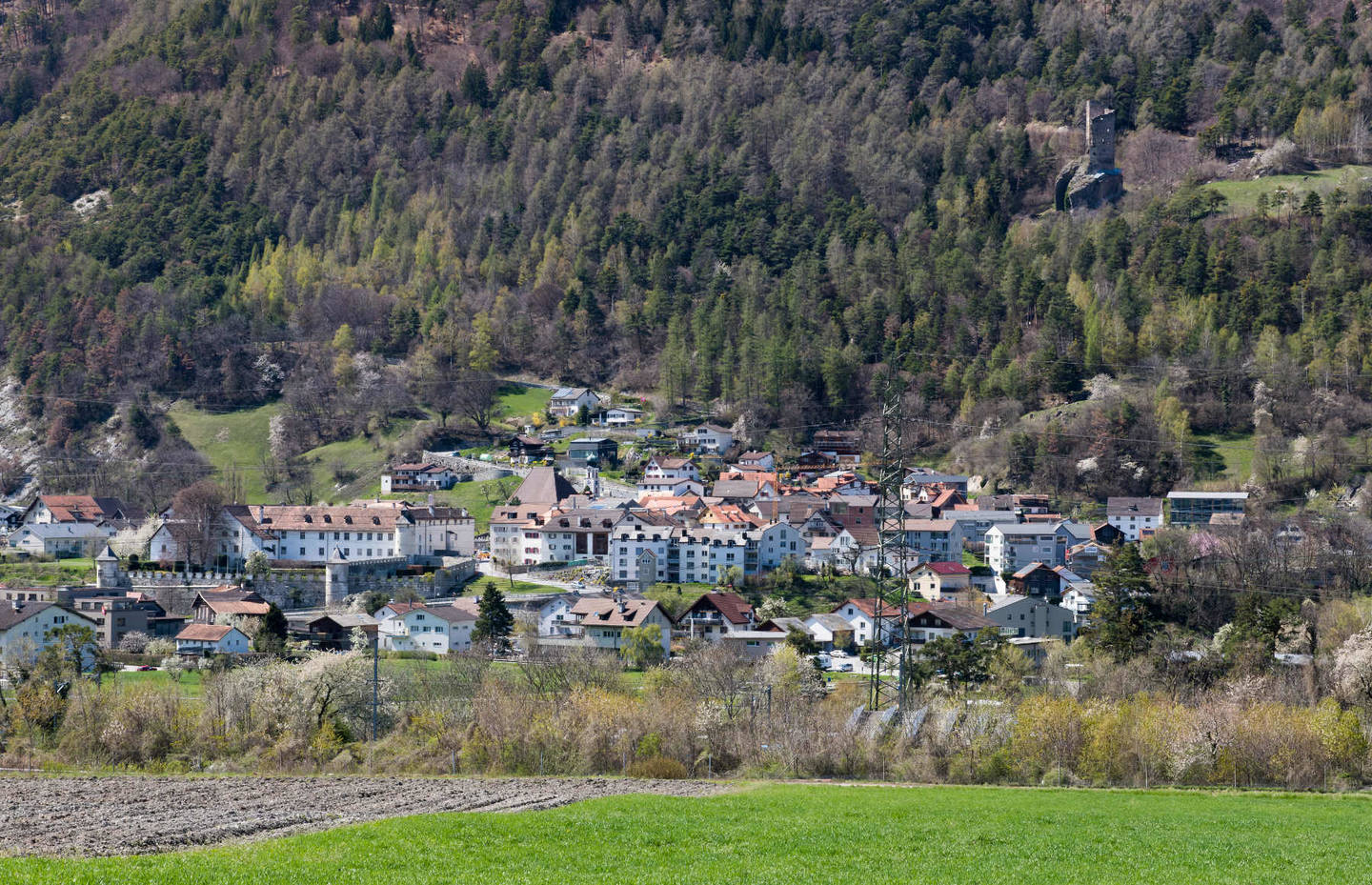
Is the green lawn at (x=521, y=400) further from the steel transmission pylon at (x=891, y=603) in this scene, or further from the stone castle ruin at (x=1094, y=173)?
the stone castle ruin at (x=1094, y=173)

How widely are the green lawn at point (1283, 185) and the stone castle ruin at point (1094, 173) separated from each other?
8043 mm

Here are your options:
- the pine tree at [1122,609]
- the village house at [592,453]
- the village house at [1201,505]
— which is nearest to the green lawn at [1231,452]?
the village house at [1201,505]

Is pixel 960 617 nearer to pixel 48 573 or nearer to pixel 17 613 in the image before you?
pixel 17 613

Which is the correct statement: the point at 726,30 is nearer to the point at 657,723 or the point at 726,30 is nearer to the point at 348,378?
the point at 348,378

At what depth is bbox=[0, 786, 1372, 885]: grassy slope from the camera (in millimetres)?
19375

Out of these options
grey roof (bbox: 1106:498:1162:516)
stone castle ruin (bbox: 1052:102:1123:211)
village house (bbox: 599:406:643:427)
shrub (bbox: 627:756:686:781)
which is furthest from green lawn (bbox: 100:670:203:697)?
stone castle ruin (bbox: 1052:102:1123:211)

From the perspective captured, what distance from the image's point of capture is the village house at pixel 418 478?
88.9 m

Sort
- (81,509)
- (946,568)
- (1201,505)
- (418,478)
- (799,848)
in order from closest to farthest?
(799,848) → (946,568) → (1201,505) → (81,509) → (418,478)

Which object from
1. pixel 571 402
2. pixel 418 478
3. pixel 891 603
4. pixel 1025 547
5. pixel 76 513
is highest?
pixel 571 402

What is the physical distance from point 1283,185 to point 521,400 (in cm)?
5788

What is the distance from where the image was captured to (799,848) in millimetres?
22484

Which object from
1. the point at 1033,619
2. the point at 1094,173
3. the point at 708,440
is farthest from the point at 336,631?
the point at 1094,173

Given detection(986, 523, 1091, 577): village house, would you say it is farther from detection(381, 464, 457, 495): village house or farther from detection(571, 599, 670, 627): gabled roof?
detection(381, 464, 457, 495): village house

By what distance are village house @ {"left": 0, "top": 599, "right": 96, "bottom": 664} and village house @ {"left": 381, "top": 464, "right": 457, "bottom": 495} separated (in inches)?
1233
